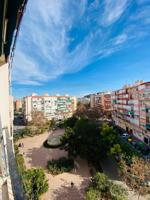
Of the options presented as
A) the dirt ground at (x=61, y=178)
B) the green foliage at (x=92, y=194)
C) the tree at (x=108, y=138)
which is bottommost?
the dirt ground at (x=61, y=178)

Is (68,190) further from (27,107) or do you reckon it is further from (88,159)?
(27,107)

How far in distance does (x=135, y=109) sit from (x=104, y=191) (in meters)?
22.8

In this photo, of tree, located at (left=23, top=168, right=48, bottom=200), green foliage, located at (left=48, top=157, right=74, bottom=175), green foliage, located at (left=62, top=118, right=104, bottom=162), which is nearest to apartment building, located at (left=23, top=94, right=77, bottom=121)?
green foliage, located at (left=62, top=118, right=104, bottom=162)

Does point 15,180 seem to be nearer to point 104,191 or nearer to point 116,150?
point 104,191

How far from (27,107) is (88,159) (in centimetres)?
4223

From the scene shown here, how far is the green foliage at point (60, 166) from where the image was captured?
22.4 metres

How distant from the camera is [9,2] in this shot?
295 cm

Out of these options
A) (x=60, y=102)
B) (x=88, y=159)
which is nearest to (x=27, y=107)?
(x=60, y=102)

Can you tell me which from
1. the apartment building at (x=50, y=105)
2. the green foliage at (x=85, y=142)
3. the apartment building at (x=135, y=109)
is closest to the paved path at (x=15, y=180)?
the green foliage at (x=85, y=142)

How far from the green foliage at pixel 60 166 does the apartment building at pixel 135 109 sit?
14.8 meters

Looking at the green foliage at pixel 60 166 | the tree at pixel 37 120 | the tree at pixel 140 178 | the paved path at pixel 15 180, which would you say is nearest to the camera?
the paved path at pixel 15 180

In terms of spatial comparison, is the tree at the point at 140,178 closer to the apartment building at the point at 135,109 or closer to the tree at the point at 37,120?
the apartment building at the point at 135,109

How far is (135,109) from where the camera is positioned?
36.4m

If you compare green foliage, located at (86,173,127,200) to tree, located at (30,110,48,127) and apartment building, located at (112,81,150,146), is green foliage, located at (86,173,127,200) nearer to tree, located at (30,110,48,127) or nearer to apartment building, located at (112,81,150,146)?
apartment building, located at (112,81,150,146)
